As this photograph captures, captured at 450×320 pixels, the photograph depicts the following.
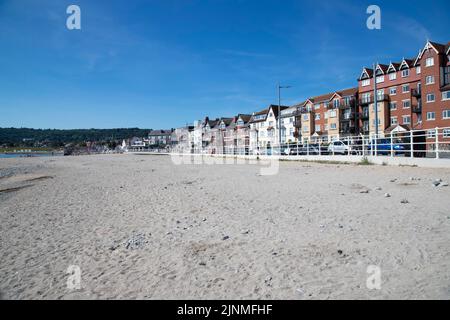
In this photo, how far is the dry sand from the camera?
2785 millimetres

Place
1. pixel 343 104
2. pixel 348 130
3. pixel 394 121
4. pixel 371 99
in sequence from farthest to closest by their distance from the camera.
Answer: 1. pixel 343 104
2. pixel 348 130
3. pixel 371 99
4. pixel 394 121

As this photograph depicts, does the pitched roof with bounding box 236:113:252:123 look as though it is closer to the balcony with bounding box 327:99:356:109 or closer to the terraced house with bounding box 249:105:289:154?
the terraced house with bounding box 249:105:289:154

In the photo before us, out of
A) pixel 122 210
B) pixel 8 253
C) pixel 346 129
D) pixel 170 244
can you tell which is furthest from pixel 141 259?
pixel 346 129

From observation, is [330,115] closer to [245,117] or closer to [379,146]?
[245,117]

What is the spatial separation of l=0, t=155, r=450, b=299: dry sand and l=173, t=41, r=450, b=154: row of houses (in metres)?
20.8

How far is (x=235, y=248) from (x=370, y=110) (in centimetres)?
5588

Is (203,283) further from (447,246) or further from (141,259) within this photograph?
(447,246)

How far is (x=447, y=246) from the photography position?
3582 millimetres

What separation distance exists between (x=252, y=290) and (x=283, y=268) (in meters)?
0.60

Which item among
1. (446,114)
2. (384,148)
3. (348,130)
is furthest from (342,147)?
(348,130)

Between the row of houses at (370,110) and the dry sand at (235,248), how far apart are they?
20.8 meters

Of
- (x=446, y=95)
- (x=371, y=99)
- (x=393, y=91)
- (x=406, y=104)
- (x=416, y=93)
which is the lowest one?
(x=446, y=95)

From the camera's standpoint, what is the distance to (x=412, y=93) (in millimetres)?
44062

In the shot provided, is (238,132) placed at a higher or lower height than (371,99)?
lower
